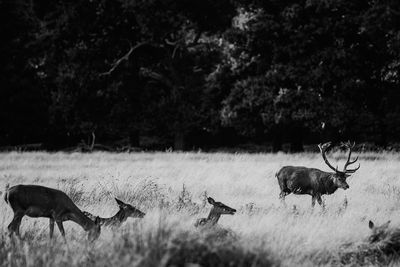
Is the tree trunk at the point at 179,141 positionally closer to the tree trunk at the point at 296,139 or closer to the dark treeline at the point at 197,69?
the dark treeline at the point at 197,69

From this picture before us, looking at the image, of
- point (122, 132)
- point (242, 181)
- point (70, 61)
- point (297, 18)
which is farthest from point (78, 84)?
point (242, 181)

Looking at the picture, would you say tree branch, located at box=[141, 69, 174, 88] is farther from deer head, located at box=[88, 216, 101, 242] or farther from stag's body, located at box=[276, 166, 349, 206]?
deer head, located at box=[88, 216, 101, 242]

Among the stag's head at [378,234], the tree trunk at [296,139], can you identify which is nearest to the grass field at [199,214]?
the stag's head at [378,234]

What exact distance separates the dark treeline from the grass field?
5247 mm

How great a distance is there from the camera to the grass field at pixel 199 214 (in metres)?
5.14

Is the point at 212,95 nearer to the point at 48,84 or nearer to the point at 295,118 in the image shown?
the point at 295,118

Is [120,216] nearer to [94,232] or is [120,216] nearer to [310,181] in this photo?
[94,232]

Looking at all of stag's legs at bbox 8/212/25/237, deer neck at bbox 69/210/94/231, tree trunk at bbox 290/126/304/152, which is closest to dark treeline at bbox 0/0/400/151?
tree trunk at bbox 290/126/304/152

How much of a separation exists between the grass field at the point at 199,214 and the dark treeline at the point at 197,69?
525 cm

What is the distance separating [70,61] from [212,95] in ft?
23.5

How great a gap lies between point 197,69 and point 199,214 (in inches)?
816

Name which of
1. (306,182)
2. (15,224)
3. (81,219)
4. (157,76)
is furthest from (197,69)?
(15,224)

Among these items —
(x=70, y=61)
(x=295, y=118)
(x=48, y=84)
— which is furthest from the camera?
(x=48, y=84)

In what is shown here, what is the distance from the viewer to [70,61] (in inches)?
1105
